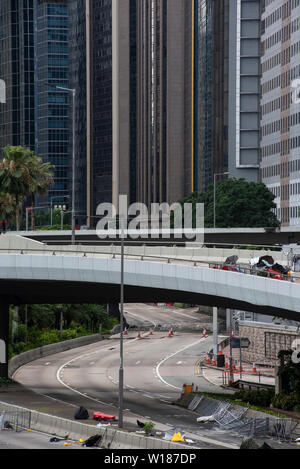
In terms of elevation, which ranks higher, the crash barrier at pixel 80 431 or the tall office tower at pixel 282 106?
the tall office tower at pixel 282 106

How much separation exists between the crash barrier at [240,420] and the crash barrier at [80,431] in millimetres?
9662

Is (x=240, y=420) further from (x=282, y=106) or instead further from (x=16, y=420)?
(x=282, y=106)

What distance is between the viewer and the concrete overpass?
51156 mm

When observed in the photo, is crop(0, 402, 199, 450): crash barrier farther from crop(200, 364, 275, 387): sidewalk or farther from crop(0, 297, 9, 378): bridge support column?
crop(200, 364, 275, 387): sidewalk

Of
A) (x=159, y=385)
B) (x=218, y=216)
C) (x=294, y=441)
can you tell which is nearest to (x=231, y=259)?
(x=294, y=441)

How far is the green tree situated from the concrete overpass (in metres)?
77.8

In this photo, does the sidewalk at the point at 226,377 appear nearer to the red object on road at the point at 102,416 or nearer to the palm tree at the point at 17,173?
the red object on road at the point at 102,416

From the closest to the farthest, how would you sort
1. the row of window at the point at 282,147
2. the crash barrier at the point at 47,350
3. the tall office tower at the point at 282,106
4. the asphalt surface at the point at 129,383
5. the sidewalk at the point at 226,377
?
the asphalt surface at the point at 129,383, the sidewalk at the point at 226,377, the crash barrier at the point at 47,350, the tall office tower at the point at 282,106, the row of window at the point at 282,147

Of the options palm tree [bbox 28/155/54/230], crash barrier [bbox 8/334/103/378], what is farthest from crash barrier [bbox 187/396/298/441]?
palm tree [bbox 28/155/54/230]

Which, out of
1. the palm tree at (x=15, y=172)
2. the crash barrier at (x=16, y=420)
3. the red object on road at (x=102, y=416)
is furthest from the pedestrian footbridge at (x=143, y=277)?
the palm tree at (x=15, y=172)

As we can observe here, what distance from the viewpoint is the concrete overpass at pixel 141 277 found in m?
51.2

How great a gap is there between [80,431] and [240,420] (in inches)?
477

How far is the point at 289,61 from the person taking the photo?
16712cm
